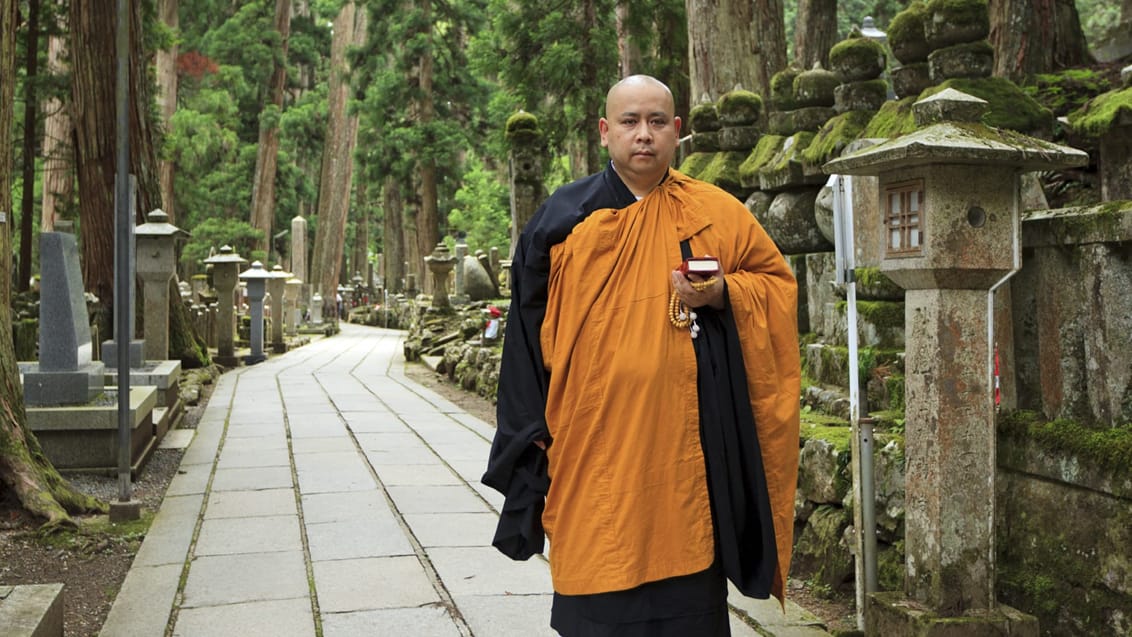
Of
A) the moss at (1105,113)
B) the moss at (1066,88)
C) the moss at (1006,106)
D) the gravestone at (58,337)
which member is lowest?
the gravestone at (58,337)

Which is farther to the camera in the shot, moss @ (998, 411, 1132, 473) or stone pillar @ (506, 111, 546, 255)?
stone pillar @ (506, 111, 546, 255)

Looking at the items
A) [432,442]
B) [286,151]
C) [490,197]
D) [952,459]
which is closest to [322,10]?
[286,151]

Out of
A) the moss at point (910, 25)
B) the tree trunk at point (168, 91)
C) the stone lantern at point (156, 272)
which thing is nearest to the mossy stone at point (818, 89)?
the moss at point (910, 25)

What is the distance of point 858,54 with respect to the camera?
18.8ft

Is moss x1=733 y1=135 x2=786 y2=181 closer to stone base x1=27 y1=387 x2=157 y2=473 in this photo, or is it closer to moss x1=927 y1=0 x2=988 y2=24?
moss x1=927 y1=0 x2=988 y2=24

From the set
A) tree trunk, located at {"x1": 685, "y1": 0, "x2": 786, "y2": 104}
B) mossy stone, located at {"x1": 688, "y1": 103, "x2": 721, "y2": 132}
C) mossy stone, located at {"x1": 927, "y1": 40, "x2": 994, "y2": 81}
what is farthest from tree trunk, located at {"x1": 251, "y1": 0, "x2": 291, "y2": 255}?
mossy stone, located at {"x1": 927, "y1": 40, "x2": 994, "y2": 81}

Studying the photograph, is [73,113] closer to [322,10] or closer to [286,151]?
[286,151]

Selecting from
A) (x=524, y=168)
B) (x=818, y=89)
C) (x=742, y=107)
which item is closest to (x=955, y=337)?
(x=818, y=89)

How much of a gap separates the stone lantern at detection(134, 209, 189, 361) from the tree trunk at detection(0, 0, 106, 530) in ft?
16.2

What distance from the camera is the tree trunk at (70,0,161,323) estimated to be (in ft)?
40.1

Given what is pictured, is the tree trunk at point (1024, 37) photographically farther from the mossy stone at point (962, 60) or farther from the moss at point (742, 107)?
the mossy stone at point (962, 60)

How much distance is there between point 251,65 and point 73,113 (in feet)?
58.1

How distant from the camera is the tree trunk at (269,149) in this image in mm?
29781

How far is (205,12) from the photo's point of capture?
26.6 m
